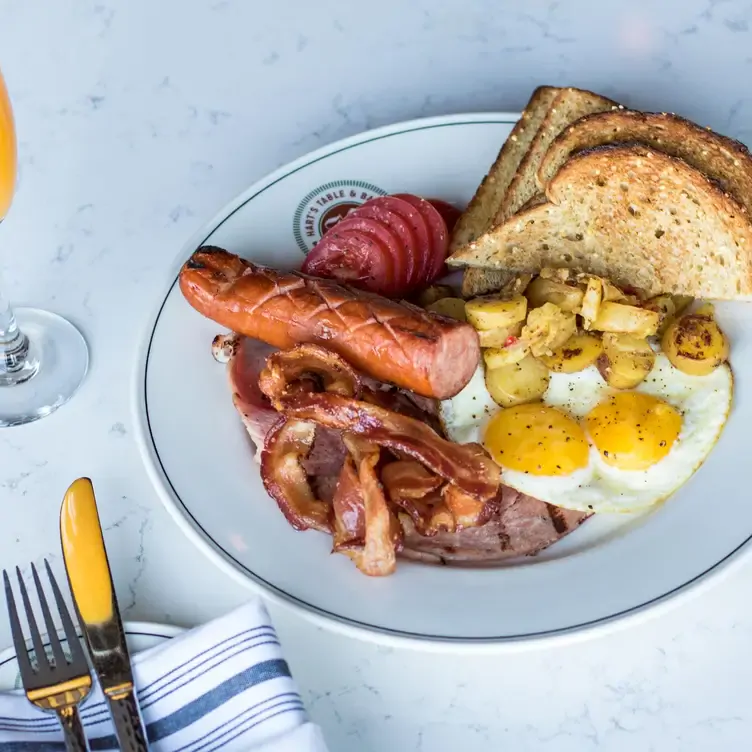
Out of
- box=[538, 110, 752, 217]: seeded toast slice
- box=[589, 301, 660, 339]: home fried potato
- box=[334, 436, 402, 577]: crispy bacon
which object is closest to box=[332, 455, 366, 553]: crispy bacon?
box=[334, 436, 402, 577]: crispy bacon

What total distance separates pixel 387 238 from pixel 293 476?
641 millimetres

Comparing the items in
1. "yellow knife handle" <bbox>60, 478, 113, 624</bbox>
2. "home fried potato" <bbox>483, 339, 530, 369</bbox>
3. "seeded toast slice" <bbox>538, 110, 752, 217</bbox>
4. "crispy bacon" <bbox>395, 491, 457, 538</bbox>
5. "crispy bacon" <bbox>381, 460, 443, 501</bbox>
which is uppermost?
"seeded toast slice" <bbox>538, 110, 752, 217</bbox>

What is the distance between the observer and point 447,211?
2.57 meters

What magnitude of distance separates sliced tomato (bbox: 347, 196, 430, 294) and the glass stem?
0.85 metres

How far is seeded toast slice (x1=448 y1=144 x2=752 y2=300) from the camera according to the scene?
2.14 meters

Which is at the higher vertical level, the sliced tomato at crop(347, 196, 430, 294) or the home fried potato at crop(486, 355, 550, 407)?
the sliced tomato at crop(347, 196, 430, 294)

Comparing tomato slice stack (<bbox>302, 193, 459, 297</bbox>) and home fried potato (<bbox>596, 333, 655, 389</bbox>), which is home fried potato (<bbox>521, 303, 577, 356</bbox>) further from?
tomato slice stack (<bbox>302, 193, 459, 297</bbox>)

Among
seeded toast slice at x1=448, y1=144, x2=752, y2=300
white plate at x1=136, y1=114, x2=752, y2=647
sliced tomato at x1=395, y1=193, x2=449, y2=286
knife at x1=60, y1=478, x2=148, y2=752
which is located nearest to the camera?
knife at x1=60, y1=478, x2=148, y2=752

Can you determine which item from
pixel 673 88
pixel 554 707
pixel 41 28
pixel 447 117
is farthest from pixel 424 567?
pixel 41 28

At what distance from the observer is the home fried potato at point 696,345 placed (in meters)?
2.15

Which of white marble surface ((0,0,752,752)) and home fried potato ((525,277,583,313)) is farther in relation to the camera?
home fried potato ((525,277,583,313))

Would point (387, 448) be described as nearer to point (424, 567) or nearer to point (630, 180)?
point (424, 567)

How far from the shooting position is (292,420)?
204 centimetres

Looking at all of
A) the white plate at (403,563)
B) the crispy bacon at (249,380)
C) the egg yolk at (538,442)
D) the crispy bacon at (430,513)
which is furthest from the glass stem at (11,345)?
the egg yolk at (538,442)
